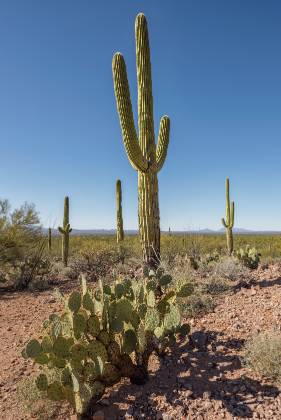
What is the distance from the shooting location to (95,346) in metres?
3.51

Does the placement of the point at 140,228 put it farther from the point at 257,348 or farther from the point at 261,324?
the point at 257,348

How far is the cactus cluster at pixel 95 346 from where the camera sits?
3.26 m

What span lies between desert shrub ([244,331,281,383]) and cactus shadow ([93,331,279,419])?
0.40ft

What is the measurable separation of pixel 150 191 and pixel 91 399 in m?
4.67

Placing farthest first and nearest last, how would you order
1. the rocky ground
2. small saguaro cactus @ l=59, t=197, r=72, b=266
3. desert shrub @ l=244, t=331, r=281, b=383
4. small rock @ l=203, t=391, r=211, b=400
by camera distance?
small saguaro cactus @ l=59, t=197, r=72, b=266
desert shrub @ l=244, t=331, r=281, b=383
small rock @ l=203, t=391, r=211, b=400
the rocky ground

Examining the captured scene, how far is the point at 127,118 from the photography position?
290 inches

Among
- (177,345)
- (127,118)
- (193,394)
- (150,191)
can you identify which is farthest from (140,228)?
(193,394)

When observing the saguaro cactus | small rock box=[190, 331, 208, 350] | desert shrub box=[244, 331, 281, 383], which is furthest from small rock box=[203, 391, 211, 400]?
the saguaro cactus

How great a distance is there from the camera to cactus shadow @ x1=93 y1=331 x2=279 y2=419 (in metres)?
3.29

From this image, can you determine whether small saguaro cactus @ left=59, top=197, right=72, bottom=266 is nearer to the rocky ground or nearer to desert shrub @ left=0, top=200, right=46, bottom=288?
desert shrub @ left=0, top=200, right=46, bottom=288

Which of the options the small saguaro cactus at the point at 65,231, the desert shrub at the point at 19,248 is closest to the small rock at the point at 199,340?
the desert shrub at the point at 19,248

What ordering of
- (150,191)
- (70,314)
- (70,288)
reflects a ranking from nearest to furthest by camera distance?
(70,314)
(150,191)
(70,288)

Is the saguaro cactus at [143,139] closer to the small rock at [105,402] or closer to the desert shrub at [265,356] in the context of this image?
the desert shrub at [265,356]

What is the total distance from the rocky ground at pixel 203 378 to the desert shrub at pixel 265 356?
0.09 m
